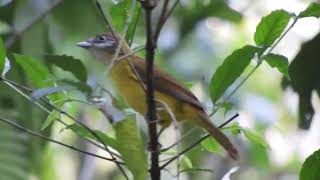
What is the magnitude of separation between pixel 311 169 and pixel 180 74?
1.85 meters

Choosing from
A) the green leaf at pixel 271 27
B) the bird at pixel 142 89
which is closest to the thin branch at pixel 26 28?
the bird at pixel 142 89

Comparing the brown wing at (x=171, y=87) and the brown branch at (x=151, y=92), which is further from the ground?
the brown wing at (x=171, y=87)

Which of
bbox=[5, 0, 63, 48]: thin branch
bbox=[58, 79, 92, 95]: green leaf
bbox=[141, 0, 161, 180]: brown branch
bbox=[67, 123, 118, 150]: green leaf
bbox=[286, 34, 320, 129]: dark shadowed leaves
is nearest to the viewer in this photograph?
bbox=[141, 0, 161, 180]: brown branch

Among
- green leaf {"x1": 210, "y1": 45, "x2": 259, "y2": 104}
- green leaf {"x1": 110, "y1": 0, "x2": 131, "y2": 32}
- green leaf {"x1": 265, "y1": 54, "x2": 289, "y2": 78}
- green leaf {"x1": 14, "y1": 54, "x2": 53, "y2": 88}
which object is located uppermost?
green leaf {"x1": 110, "y1": 0, "x2": 131, "y2": 32}

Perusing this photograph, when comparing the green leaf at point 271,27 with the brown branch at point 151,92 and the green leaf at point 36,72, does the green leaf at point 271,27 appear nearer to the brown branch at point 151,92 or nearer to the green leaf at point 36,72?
the brown branch at point 151,92

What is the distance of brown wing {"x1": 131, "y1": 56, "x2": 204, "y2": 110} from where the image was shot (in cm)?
217

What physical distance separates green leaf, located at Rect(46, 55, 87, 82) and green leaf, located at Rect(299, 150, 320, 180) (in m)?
0.45

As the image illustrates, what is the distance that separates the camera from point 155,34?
4.44 feet

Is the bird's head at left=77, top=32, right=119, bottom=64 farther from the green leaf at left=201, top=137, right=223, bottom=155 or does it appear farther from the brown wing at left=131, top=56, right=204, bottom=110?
the green leaf at left=201, top=137, right=223, bottom=155

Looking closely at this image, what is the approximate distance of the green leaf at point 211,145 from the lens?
1916 mm

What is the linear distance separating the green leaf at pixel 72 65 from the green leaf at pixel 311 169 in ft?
1.48

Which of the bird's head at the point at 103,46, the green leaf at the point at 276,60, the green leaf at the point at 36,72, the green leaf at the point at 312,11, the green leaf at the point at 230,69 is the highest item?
the bird's head at the point at 103,46

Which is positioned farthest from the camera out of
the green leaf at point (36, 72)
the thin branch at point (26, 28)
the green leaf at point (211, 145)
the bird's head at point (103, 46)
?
the thin branch at point (26, 28)

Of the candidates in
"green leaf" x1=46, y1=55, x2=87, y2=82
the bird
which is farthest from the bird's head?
"green leaf" x1=46, y1=55, x2=87, y2=82
